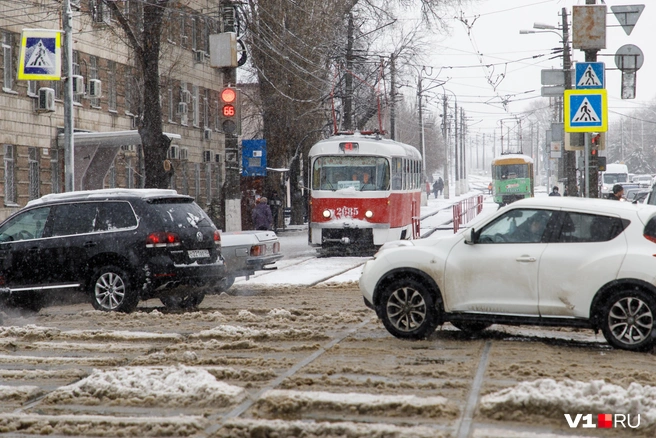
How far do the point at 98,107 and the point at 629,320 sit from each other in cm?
3289

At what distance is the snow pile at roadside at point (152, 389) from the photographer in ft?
24.9

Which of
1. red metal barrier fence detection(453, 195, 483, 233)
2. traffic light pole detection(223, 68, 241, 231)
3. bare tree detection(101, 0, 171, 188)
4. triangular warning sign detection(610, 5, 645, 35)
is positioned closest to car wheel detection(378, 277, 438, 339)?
traffic light pole detection(223, 68, 241, 231)

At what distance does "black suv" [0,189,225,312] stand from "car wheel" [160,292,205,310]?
0.83m

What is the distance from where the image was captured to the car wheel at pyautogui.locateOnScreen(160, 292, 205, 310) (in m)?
15.8

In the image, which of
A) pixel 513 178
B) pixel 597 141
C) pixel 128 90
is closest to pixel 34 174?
pixel 128 90

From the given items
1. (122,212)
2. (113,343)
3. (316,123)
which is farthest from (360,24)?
(113,343)

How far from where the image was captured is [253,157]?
95.6ft

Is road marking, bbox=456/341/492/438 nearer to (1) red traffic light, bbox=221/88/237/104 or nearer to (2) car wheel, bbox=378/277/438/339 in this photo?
(2) car wheel, bbox=378/277/438/339

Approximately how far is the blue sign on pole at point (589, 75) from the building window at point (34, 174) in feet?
71.6

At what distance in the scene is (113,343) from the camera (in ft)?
36.4

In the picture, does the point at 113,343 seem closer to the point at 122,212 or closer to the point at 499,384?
the point at 122,212

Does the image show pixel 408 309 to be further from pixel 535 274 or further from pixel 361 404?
pixel 361 404

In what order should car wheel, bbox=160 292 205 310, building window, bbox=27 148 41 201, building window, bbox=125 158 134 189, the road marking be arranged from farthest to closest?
1. building window, bbox=125 158 134 189
2. building window, bbox=27 148 41 201
3. car wheel, bbox=160 292 205 310
4. the road marking

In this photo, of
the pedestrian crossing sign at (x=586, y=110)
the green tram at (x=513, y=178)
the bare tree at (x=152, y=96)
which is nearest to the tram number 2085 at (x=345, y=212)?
the bare tree at (x=152, y=96)
